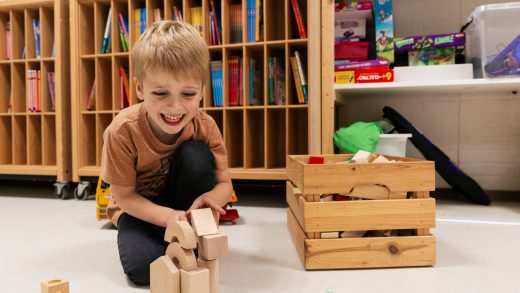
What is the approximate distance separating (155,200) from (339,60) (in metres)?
1.25

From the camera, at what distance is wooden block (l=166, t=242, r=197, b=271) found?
696 millimetres

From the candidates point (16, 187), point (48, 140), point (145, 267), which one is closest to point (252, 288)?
point (145, 267)

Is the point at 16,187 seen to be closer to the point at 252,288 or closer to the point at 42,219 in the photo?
the point at 42,219

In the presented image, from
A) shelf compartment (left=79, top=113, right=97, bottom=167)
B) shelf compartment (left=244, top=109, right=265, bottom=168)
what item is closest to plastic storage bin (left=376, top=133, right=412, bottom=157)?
shelf compartment (left=244, top=109, right=265, bottom=168)

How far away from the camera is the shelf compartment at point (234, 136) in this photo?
2.02 meters

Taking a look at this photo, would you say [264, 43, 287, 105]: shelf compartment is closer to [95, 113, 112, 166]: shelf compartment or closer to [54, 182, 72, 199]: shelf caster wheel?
[95, 113, 112, 166]: shelf compartment

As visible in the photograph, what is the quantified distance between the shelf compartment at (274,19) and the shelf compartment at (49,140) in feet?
4.24

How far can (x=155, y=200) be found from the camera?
1.12 meters

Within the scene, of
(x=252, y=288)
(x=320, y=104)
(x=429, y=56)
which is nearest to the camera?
(x=252, y=288)

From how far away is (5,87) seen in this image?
2.41 m

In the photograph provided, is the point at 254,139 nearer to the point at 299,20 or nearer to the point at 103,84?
the point at 299,20

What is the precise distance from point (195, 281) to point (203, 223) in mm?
99

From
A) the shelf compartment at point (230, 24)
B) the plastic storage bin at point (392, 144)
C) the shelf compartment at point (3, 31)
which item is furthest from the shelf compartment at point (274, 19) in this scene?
Result: the shelf compartment at point (3, 31)

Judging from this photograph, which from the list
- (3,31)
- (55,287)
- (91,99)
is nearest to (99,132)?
(91,99)
